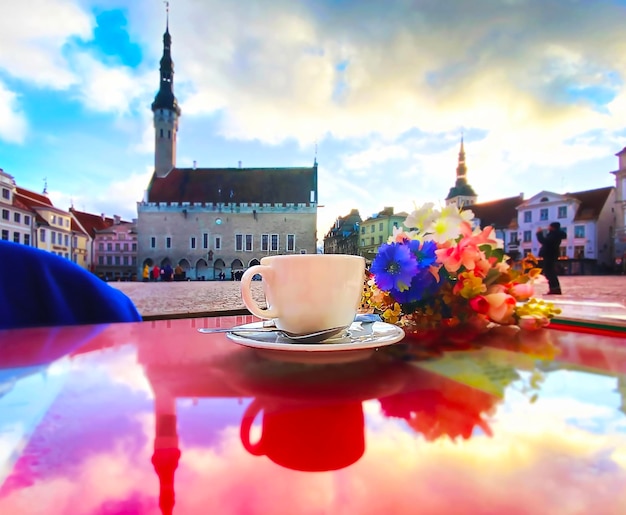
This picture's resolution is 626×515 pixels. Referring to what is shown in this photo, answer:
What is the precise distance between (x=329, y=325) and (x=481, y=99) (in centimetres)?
288

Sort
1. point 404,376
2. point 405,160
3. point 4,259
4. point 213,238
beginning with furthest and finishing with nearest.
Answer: point 213,238 < point 405,160 < point 4,259 < point 404,376

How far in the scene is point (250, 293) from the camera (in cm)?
33

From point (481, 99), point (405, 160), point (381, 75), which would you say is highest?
point (381, 75)

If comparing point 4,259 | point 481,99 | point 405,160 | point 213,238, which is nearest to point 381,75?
point 481,99

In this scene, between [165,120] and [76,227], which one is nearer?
[76,227]

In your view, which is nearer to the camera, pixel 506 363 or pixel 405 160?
pixel 506 363

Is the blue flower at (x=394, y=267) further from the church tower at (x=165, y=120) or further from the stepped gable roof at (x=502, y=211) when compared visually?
the church tower at (x=165, y=120)

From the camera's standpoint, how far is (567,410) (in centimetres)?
19

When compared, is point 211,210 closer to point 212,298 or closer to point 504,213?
point 212,298

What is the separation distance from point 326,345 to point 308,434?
0.11m

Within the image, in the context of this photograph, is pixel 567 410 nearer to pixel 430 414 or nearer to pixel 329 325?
pixel 430 414

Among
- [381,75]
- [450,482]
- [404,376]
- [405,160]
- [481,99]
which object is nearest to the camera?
[450,482]

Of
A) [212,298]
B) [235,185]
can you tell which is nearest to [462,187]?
[235,185]

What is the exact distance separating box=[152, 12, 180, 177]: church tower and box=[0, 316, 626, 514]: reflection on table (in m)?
14.3
